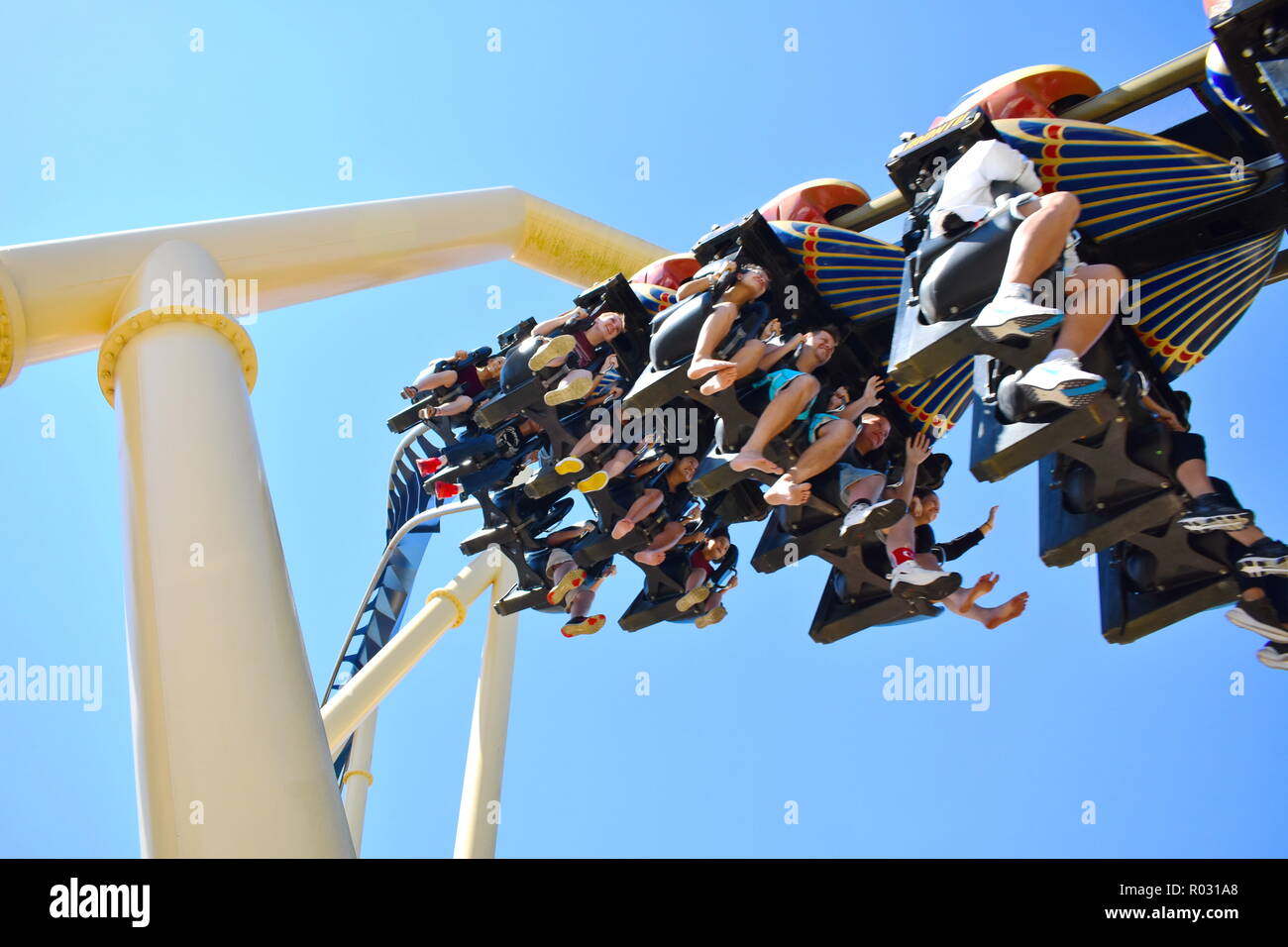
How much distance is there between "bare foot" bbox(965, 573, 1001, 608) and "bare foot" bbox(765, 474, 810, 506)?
0.93 meters

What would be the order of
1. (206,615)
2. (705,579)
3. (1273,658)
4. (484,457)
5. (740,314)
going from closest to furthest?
(206,615) → (1273,658) → (740,314) → (705,579) → (484,457)

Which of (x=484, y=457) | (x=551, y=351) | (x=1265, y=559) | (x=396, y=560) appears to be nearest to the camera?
(x=1265, y=559)

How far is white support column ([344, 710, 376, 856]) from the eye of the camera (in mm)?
9859

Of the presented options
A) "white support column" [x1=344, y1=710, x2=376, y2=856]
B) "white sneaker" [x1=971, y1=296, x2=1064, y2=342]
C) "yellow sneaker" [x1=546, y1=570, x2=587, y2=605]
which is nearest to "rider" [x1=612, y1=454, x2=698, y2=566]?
"yellow sneaker" [x1=546, y1=570, x2=587, y2=605]

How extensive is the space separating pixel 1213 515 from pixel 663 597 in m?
3.35

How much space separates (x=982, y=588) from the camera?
6070mm

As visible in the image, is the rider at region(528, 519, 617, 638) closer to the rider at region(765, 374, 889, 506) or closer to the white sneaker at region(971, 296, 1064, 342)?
the rider at region(765, 374, 889, 506)

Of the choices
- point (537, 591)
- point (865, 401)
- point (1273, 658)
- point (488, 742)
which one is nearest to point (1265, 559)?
point (1273, 658)

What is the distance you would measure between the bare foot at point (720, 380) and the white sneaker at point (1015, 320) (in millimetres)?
1504

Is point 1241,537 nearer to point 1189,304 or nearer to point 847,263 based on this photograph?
point 1189,304
